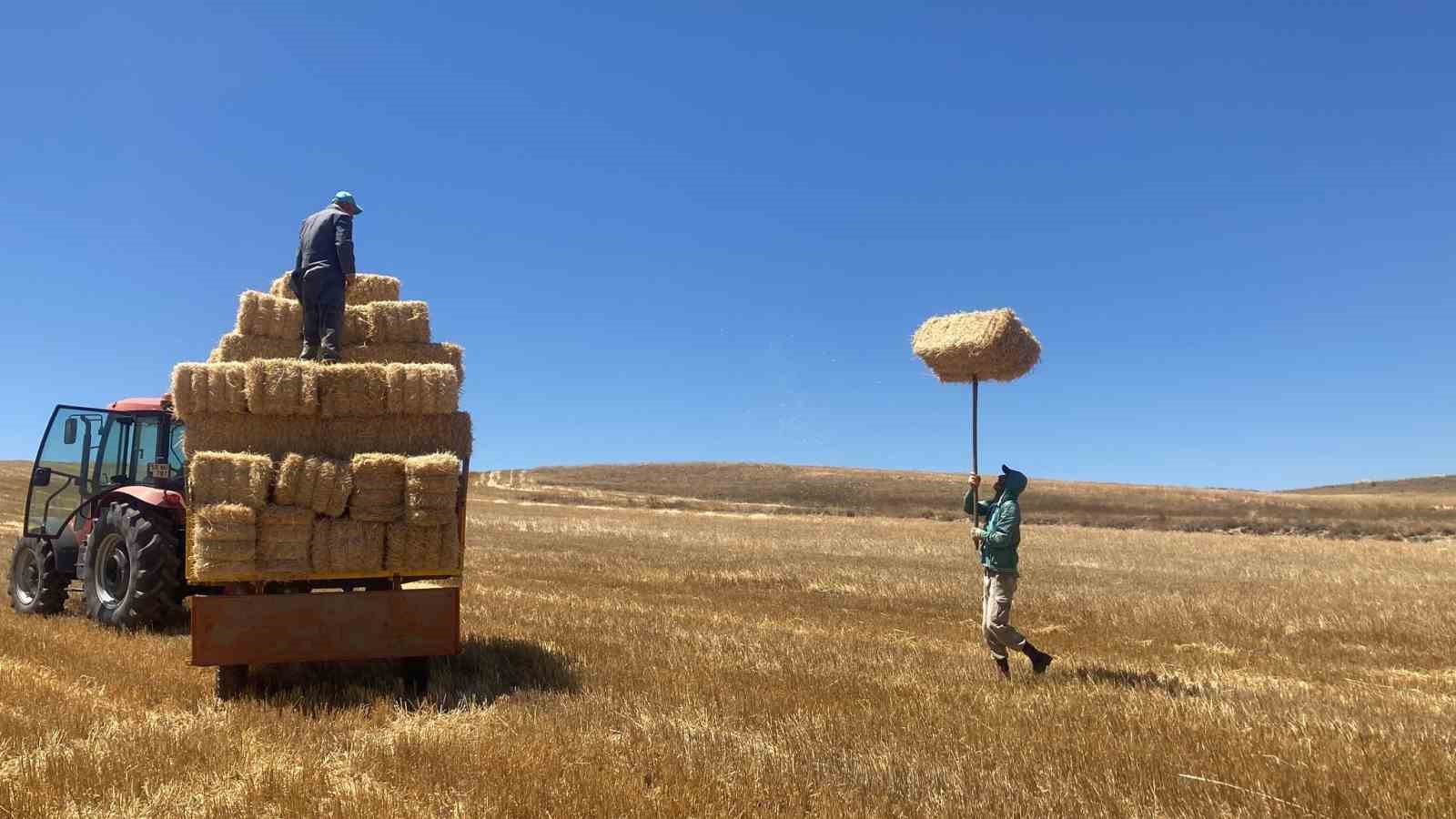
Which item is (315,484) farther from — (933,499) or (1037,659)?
(933,499)

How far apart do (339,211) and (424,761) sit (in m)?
5.46

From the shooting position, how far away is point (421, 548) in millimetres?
7461

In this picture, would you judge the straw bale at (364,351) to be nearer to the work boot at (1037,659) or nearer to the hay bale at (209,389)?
the hay bale at (209,389)

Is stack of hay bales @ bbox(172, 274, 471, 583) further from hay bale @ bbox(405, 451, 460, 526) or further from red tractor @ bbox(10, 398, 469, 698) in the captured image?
red tractor @ bbox(10, 398, 469, 698)

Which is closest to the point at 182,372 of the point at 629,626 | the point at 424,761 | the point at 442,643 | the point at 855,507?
the point at 442,643

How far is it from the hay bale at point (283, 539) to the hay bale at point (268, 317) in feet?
7.90

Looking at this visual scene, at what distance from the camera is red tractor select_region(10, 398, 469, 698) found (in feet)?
22.8

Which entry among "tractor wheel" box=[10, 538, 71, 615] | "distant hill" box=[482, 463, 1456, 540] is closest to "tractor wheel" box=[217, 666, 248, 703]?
"tractor wheel" box=[10, 538, 71, 615]

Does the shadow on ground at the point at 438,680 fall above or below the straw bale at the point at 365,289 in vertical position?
below

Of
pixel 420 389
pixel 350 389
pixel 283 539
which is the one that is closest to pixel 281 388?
pixel 350 389

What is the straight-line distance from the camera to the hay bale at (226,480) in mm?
6922

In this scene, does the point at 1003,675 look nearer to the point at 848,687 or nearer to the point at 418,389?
the point at 848,687

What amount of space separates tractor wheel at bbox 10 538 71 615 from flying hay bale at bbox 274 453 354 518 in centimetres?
580

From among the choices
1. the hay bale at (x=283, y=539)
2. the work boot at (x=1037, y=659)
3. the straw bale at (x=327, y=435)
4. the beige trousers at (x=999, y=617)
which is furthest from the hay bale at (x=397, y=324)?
the work boot at (x=1037, y=659)
